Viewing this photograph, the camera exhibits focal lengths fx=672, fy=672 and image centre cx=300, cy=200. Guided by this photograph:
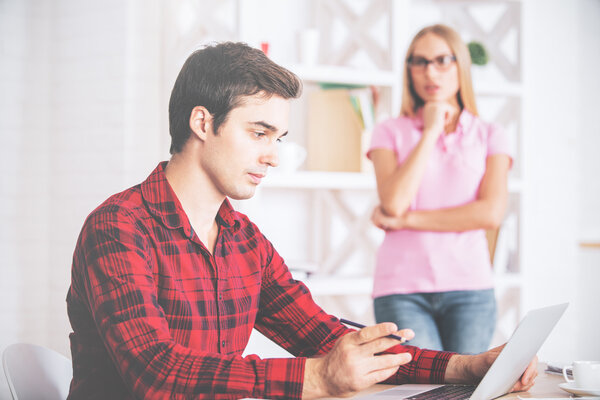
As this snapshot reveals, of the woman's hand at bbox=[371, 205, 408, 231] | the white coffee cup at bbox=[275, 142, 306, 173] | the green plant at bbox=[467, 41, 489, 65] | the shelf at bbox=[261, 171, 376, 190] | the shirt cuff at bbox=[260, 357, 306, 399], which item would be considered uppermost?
the green plant at bbox=[467, 41, 489, 65]

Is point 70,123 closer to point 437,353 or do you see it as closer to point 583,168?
point 437,353

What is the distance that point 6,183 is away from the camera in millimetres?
2885

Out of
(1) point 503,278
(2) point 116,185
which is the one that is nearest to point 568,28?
(1) point 503,278

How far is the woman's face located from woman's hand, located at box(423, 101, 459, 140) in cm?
3

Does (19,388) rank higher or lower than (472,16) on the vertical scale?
lower

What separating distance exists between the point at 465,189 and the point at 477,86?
3.61 ft

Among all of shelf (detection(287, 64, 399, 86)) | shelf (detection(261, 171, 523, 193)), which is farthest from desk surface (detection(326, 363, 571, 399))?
shelf (detection(287, 64, 399, 86))

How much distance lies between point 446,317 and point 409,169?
0.46 meters

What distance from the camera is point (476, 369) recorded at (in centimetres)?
129

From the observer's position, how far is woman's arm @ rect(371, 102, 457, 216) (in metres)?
2.06

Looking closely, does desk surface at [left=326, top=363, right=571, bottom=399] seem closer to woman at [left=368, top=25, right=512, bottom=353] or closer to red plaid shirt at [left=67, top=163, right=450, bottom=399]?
red plaid shirt at [left=67, top=163, right=450, bottom=399]

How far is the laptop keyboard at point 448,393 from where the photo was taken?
1188 millimetres

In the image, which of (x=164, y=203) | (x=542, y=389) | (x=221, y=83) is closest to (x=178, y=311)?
(x=164, y=203)

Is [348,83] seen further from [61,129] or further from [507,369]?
[507,369]
